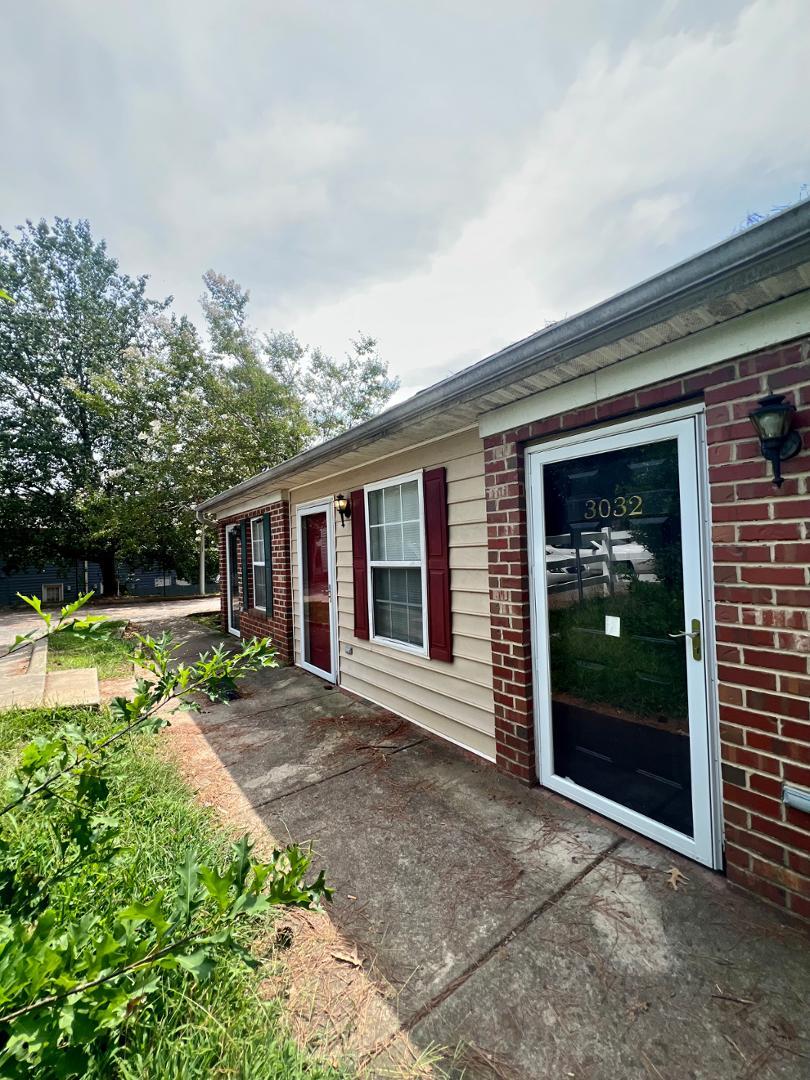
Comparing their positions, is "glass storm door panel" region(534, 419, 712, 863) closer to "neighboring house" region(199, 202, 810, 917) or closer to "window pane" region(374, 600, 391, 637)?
"neighboring house" region(199, 202, 810, 917)

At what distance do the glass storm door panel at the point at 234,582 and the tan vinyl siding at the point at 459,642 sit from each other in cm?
492

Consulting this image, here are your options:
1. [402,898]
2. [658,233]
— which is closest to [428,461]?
[402,898]

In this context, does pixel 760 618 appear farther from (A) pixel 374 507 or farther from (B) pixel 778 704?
(A) pixel 374 507

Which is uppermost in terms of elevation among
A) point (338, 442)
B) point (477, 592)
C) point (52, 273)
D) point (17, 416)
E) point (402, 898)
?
point (52, 273)

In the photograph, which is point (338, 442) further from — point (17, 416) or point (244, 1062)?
point (17, 416)

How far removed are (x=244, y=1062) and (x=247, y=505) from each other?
688cm

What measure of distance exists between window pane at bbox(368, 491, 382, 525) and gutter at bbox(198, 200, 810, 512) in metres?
1.56

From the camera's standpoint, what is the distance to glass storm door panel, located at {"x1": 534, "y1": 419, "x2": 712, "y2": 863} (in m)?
2.11

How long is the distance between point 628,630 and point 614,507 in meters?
0.63

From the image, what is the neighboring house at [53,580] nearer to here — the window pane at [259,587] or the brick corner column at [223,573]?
the brick corner column at [223,573]

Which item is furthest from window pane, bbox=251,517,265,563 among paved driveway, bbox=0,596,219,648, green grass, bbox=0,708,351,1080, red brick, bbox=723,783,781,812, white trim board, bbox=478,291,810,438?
red brick, bbox=723,783,781,812

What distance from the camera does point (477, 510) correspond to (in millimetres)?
3242

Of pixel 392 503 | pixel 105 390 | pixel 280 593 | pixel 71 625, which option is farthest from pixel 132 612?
pixel 71 625

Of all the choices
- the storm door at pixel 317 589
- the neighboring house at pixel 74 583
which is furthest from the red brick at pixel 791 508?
the neighboring house at pixel 74 583
